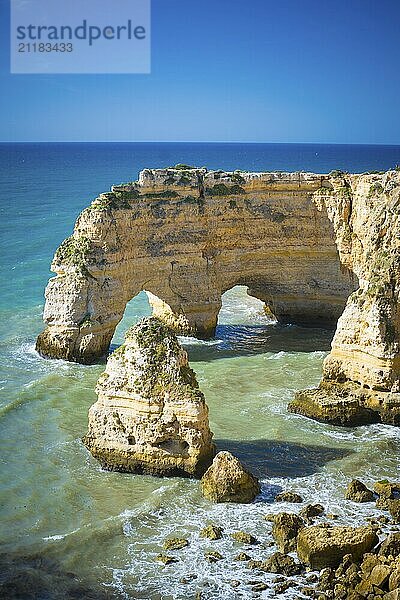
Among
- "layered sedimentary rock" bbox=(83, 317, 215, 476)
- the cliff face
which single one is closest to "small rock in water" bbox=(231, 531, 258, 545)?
"layered sedimentary rock" bbox=(83, 317, 215, 476)

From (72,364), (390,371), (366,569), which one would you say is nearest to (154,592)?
(366,569)

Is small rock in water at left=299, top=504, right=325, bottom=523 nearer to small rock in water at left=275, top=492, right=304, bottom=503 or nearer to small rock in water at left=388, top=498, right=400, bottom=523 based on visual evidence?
small rock in water at left=275, top=492, right=304, bottom=503

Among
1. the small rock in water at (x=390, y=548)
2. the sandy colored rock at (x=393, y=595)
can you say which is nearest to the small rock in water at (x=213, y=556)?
the small rock in water at (x=390, y=548)

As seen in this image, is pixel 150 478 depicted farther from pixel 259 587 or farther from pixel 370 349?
pixel 370 349

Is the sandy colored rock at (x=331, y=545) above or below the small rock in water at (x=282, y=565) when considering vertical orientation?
above

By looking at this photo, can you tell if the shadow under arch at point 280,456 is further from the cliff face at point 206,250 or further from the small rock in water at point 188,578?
the cliff face at point 206,250

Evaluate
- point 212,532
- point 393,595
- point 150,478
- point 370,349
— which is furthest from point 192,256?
point 393,595

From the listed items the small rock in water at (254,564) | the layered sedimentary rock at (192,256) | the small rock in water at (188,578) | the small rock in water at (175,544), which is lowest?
the small rock in water at (188,578)
